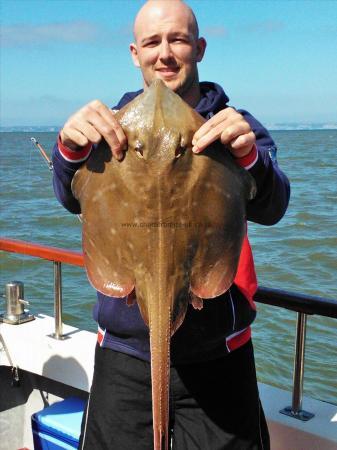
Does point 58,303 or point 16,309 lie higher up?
point 58,303

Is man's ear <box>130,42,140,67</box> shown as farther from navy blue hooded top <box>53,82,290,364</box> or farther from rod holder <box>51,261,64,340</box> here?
rod holder <box>51,261,64,340</box>

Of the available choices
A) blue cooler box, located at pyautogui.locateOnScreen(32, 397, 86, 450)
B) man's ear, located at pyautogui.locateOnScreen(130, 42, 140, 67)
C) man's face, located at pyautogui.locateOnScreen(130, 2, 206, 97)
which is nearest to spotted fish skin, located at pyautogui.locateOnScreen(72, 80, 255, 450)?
man's face, located at pyautogui.locateOnScreen(130, 2, 206, 97)

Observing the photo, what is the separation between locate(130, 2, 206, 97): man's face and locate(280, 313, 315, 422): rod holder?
1.41 meters

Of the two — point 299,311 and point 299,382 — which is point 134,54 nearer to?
point 299,311

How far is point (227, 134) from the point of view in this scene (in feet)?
5.43

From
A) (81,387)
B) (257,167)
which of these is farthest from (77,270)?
(257,167)

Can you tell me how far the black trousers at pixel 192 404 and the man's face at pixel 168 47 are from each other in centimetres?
99

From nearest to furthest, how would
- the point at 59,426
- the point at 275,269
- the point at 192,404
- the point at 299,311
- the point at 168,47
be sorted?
1. the point at 168,47
2. the point at 192,404
3. the point at 299,311
4. the point at 59,426
5. the point at 275,269

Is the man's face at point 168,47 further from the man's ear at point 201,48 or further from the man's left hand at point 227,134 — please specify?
the man's left hand at point 227,134

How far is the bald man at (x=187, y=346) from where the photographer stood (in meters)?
2.00

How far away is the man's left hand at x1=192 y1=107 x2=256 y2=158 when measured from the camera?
1622mm

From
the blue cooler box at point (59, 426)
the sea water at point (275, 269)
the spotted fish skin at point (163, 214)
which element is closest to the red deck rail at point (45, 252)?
the blue cooler box at point (59, 426)

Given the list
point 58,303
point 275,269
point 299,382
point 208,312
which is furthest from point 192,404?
point 275,269

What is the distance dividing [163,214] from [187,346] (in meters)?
0.59
